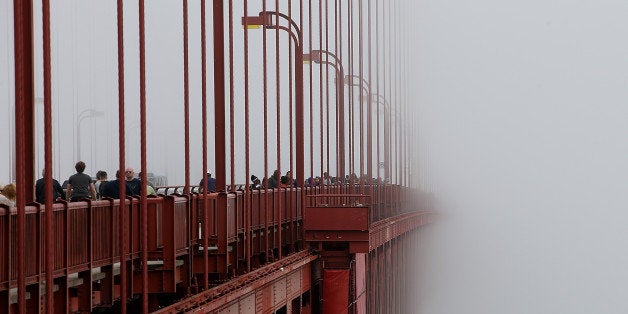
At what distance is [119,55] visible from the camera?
539 inches

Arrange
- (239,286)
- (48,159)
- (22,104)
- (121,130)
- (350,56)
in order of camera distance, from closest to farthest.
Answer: (22,104) < (48,159) < (121,130) < (239,286) < (350,56)

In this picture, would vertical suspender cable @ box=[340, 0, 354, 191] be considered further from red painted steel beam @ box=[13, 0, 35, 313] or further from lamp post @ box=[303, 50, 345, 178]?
red painted steel beam @ box=[13, 0, 35, 313]

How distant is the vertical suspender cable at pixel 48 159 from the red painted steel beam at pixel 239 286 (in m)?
3.06

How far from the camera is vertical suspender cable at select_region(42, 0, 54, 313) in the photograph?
11023 mm

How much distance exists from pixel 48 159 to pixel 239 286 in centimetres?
737

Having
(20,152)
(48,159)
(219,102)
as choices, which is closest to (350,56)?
(219,102)

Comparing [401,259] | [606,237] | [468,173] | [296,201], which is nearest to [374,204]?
[401,259]

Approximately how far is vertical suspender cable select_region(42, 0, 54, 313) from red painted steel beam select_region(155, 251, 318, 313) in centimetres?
306

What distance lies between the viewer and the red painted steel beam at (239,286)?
15.1 metres

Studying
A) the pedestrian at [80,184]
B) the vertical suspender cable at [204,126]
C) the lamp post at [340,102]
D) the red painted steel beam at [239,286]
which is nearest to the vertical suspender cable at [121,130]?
the red painted steel beam at [239,286]

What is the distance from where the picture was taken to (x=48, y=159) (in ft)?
36.7

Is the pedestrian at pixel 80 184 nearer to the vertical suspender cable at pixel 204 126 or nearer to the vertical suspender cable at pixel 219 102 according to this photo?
the vertical suspender cable at pixel 204 126

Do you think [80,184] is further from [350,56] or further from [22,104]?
[350,56]

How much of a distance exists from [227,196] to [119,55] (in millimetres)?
5947
